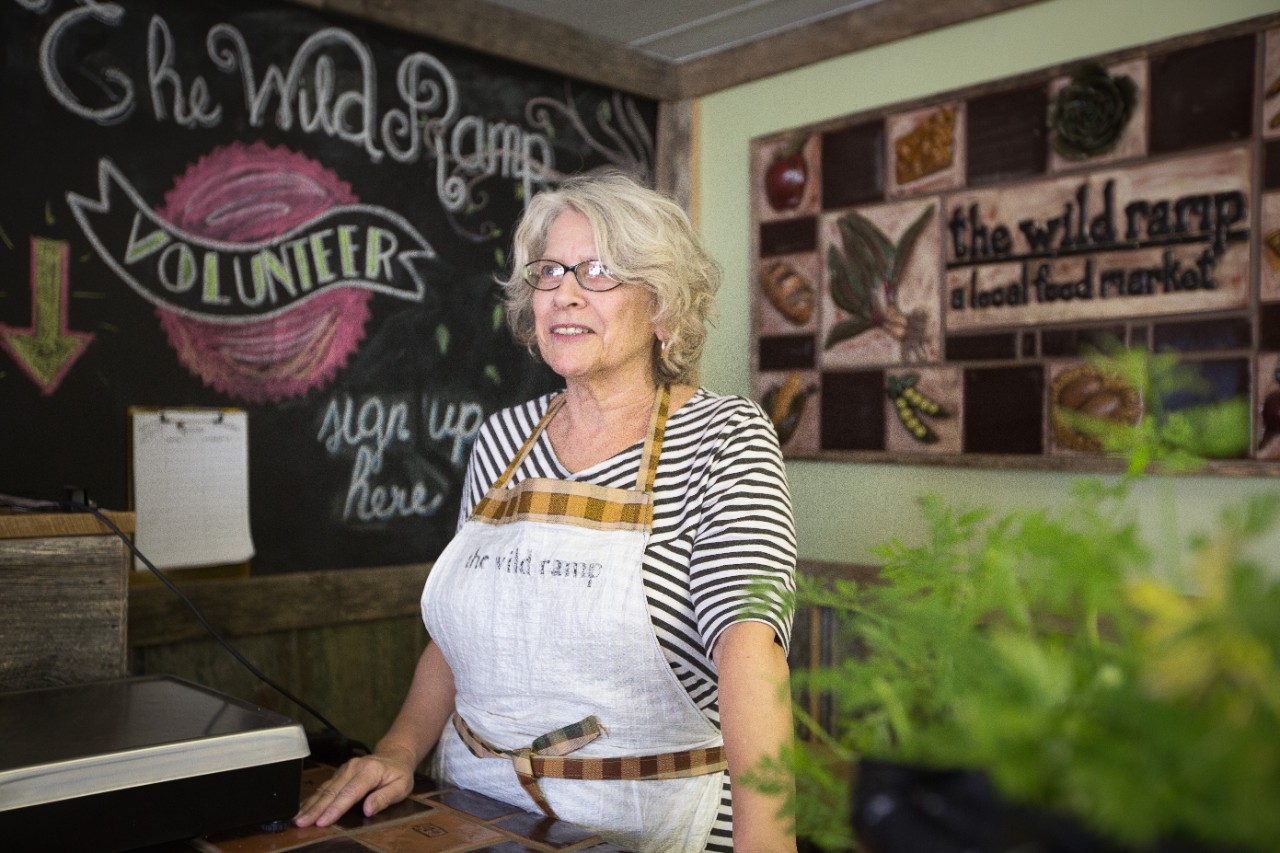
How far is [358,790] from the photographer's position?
1.37 meters

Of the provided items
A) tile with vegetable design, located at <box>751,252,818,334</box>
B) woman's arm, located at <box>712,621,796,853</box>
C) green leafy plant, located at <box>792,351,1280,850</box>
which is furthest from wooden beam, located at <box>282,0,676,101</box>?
green leafy plant, located at <box>792,351,1280,850</box>

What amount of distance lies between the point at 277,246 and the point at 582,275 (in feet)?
3.64

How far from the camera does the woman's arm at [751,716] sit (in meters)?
1.24

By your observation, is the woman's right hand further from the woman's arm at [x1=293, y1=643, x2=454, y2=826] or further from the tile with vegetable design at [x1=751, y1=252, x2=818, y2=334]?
the tile with vegetable design at [x1=751, y1=252, x2=818, y2=334]

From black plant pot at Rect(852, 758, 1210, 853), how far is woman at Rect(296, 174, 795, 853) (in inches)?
33.2

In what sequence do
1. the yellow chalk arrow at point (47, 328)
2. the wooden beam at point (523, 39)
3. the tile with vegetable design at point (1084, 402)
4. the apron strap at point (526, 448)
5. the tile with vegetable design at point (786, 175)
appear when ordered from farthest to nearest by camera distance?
the tile with vegetable design at point (786, 175) → the wooden beam at point (523, 39) → the tile with vegetable design at point (1084, 402) → the yellow chalk arrow at point (47, 328) → the apron strap at point (526, 448)

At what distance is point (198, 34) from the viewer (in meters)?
2.41

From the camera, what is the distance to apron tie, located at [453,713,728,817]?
153cm

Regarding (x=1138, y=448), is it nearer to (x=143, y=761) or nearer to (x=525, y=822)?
(x=525, y=822)

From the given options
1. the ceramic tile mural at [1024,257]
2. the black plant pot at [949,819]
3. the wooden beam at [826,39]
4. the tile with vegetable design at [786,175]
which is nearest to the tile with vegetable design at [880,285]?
the ceramic tile mural at [1024,257]

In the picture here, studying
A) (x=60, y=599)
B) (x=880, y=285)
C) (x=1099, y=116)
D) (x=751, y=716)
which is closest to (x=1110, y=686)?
(x=751, y=716)

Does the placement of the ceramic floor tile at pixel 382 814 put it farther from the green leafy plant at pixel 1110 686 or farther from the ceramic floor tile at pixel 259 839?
the green leafy plant at pixel 1110 686

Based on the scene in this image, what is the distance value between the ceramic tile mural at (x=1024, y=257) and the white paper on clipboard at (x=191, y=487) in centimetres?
149

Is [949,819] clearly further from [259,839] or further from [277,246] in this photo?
[277,246]
